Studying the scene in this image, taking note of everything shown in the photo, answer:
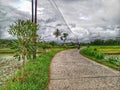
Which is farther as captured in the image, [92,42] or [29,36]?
[92,42]

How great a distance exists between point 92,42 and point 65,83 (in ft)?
464

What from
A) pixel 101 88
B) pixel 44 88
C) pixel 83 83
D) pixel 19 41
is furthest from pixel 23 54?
pixel 101 88

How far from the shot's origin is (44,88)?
34.1 feet

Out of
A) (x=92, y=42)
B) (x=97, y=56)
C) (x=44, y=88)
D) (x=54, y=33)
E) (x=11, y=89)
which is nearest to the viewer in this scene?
(x=11, y=89)

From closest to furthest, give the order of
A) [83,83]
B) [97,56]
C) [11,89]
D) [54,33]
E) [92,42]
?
[11,89], [83,83], [97,56], [54,33], [92,42]

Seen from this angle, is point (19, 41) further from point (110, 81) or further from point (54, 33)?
point (54, 33)

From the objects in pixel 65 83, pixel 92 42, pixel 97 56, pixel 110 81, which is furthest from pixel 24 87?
pixel 92 42

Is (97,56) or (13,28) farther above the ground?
(13,28)

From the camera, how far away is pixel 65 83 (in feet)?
38.4

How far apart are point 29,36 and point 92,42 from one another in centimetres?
14146

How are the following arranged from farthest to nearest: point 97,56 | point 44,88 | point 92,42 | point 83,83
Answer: point 92,42, point 97,56, point 83,83, point 44,88

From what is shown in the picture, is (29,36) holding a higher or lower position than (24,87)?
higher

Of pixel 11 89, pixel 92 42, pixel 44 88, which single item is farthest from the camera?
pixel 92 42

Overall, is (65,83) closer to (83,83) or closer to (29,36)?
(83,83)
